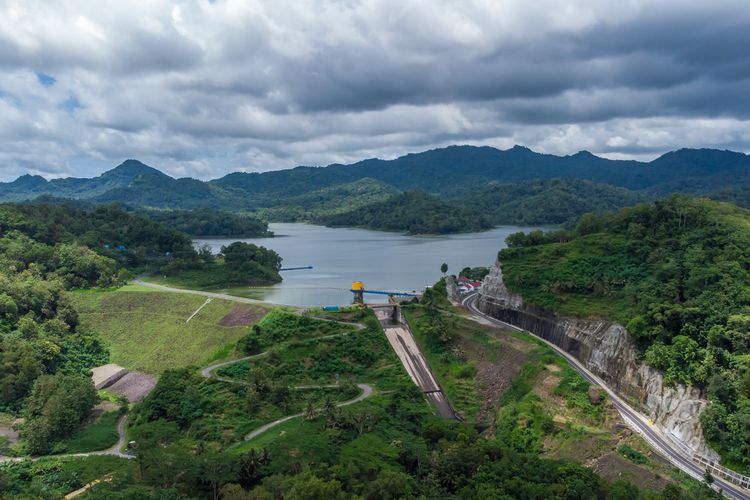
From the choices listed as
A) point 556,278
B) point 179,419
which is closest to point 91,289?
point 179,419

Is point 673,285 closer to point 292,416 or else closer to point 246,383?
point 292,416

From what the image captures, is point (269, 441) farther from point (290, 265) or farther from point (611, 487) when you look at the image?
point (290, 265)

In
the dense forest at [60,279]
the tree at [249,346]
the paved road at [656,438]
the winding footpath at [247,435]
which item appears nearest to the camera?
the paved road at [656,438]

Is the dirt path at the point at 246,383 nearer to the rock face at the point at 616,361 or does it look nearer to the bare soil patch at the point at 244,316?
the bare soil patch at the point at 244,316

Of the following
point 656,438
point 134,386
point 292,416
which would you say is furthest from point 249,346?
point 656,438

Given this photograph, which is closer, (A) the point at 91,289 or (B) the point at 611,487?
(B) the point at 611,487

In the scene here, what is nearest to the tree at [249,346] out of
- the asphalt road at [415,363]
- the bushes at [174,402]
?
the bushes at [174,402]

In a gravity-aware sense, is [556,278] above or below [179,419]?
above

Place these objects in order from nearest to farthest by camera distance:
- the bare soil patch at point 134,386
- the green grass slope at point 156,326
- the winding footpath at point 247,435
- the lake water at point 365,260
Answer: the winding footpath at point 247,435, the bare soil patch at point 134,386, the green grass slope at point 156,326, the lake water at point 365,260
